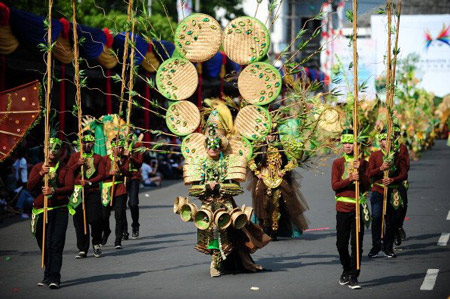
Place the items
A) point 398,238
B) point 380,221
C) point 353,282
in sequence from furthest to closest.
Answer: point 398,238, point 380,221, point 353,282

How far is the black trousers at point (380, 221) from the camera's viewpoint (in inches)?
513

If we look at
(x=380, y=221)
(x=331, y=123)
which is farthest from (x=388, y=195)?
(x=331, y=123)

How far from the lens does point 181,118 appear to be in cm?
1168

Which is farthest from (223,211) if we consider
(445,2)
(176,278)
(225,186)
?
(445,2)

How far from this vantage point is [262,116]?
11500 mm

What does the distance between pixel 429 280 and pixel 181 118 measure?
3.49 meters

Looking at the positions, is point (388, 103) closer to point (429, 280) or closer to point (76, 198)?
point (429, 280)

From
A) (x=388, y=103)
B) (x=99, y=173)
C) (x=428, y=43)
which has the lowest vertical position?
(x=99, y=173)

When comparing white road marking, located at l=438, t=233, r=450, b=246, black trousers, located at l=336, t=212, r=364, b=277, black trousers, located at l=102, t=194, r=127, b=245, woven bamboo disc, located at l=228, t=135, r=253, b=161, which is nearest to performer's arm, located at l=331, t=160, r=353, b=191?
black trousers, located at l=336, t=212, r=364, b=277

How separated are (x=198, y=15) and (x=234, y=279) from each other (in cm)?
321

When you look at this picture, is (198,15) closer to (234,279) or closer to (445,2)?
(234,279)

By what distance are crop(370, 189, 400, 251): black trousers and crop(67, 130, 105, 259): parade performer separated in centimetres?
383

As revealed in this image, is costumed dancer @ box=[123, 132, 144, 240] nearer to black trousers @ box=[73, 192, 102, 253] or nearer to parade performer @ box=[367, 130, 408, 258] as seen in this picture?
black trousers @ box=[73, 192, 102, 253]

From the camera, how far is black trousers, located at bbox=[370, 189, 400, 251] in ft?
42.8
